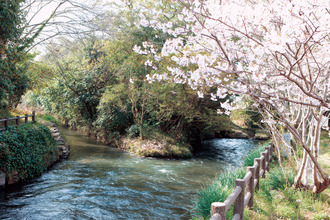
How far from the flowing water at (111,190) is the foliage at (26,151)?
1.24 feet

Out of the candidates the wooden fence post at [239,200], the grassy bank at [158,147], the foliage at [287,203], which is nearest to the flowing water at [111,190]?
the grassy bank at [158,147]

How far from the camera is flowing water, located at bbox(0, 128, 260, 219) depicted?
579 cm

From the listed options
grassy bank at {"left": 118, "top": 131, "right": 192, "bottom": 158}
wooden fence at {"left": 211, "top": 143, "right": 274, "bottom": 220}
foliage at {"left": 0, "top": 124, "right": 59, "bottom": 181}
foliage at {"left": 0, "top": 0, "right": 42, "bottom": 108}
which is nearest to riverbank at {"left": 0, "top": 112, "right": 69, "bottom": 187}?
foliage at {"left": 0, "top": 124, "right": 59, "bottom": 181}

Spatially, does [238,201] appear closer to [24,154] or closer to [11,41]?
[24,154]

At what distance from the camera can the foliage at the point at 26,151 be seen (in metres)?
7.17

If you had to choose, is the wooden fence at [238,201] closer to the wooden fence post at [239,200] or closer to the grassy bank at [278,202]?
the wooden fence post at [239,200]

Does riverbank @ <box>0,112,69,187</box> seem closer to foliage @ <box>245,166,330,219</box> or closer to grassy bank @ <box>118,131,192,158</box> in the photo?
grassy bank @ <box>118,131,192,158</box>

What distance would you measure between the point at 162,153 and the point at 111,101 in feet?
16.1

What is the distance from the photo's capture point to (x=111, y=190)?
7312 mm

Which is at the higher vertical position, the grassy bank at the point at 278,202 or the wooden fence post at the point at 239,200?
the wooden fence post at the point at 239,200

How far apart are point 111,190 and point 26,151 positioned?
3.08 meters

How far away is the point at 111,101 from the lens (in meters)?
15.2

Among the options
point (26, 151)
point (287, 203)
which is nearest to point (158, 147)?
point (26, 151)

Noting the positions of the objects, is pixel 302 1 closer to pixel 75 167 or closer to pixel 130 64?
pixel 75 167
